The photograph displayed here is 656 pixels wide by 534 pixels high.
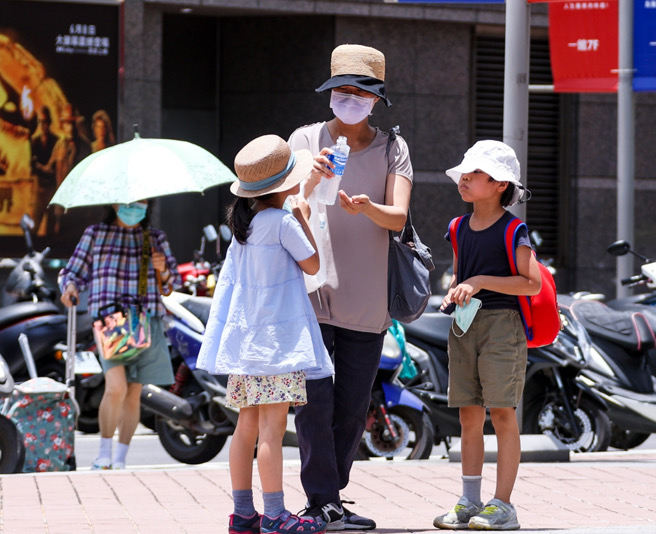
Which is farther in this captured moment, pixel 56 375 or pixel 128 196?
pixel 56 375

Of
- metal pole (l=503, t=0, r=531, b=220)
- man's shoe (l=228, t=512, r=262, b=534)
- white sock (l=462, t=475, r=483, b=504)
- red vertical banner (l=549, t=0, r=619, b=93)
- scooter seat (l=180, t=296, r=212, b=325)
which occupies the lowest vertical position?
man's shoe (l=228, t=512, r=262, b=534)

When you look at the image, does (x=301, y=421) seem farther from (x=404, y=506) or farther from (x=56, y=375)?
(x=56, y=375)

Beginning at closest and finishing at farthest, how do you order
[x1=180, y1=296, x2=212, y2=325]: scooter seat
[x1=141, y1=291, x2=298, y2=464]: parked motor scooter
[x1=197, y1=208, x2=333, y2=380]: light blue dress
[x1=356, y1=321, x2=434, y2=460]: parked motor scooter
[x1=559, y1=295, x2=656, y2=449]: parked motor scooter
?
[x1=197, y1=208, x2=333, y2=380]: light blue dress < [x1=356, y1=321, x2=434, y2=460]: parked motor scooter < [x1=141, y1=291, x2=298, y2=464]: parked motor scooter < [x1=559, y1=295, x2=656, y2=449]: parked motor scooter < [x1=180, y1=296, x2=212, y2=325]: scooter seat

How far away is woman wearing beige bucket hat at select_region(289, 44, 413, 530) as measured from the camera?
5418mm

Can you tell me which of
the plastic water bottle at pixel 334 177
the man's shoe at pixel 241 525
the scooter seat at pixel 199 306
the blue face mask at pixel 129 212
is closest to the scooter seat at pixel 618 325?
the scooter seat at pixel 199 306

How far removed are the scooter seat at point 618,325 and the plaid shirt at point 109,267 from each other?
2976 mm

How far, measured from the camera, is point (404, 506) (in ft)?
20.3

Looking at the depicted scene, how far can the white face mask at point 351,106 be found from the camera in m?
5.47

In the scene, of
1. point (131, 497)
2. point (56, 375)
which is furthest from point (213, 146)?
point (131, 497)

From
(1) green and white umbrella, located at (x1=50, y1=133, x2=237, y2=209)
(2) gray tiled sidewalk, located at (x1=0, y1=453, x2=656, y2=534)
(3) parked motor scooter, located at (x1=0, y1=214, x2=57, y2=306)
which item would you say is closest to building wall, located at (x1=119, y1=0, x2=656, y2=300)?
(3) parked motor scooter, located at (x1=0, y1=214, x2=57, y2=306)

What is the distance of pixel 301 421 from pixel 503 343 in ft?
2.96

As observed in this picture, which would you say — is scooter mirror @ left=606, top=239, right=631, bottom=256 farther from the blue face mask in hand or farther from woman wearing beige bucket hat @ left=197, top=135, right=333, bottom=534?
woman wearing beige bucket hat @ left=197, top=135, right=333, bottom=534

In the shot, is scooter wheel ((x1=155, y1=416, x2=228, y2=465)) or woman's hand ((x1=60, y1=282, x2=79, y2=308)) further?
scooter wheel ((x1=155, y1=416, x2=228, y2=465))

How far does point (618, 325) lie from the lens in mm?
9453
